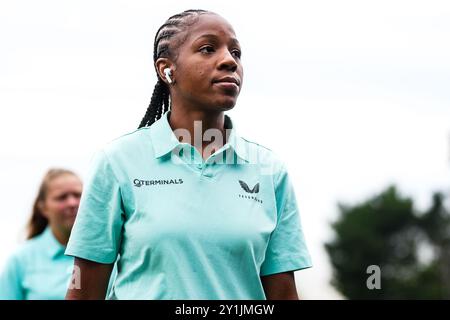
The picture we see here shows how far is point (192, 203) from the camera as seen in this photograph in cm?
447

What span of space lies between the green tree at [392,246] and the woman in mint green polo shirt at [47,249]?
1822 inches

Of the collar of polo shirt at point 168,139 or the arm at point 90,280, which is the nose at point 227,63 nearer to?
the collar of polo shirt at point 168,139

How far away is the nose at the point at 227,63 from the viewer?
454 centimetres

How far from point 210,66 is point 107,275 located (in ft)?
3.37

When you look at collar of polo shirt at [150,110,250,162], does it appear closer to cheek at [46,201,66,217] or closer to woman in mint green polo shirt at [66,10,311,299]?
woman in mint green polo shirt at [66,10,311,299]

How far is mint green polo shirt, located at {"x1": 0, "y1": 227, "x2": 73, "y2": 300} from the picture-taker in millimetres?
8031

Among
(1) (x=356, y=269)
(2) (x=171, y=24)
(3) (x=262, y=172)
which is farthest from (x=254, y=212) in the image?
(1) (x=356, y=269)

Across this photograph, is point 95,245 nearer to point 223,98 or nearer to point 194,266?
point 194,266

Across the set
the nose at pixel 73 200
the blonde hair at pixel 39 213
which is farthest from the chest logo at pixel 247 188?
the blonde hair at pixel 39 213

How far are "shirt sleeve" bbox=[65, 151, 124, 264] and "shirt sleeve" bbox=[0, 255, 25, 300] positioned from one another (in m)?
3.62

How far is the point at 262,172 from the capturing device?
187 inches

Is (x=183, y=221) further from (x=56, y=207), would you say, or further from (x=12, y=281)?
(x=56, y=207)

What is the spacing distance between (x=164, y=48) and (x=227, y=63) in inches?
18.0

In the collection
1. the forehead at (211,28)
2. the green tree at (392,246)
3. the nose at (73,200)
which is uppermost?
the green tree at (392,246)
